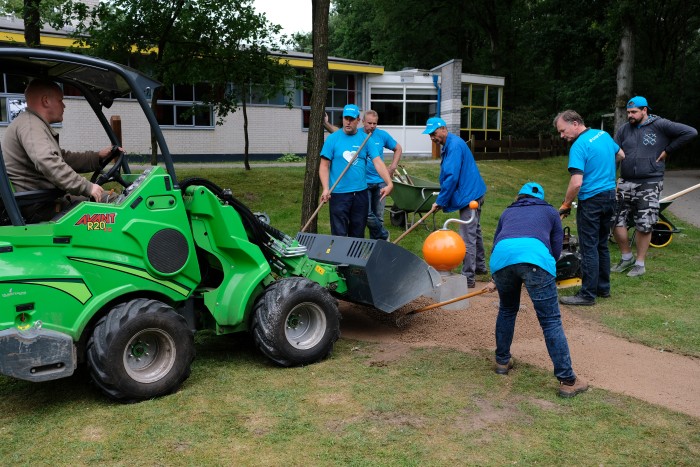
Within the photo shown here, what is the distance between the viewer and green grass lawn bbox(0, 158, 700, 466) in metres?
3.64

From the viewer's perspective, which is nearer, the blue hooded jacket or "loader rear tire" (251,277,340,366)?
"loader rear tire" (251,277,340,366)

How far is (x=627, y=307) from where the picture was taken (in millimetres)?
6906

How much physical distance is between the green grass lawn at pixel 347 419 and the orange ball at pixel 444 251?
3.27 ft

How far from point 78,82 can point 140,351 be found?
7.24ft

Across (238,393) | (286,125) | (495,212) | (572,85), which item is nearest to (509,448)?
(238,393)

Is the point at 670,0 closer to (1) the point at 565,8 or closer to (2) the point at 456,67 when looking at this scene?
→ (1) the point at 565,8

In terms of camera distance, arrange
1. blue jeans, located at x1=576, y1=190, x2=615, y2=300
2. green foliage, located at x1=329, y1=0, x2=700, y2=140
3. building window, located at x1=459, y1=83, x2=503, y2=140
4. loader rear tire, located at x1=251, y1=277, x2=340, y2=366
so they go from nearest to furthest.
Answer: loader rear tire, located at x1=251, y1=277, x2=340, y2=366, blue jeans, located at x1=576, y1=190, x2=615, y2=300, building window, located at x1=459, y1=83, x2=503, y2=140, green foliage, located at x1=329, y1=0, x2=700, y2=140

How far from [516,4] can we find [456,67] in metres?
12.8

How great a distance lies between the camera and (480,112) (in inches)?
1147

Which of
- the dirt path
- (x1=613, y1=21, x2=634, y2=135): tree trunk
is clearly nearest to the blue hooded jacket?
the dirt path

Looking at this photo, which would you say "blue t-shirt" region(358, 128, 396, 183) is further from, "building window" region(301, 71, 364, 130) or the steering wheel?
"building window" region(301, 71, 364, 130)

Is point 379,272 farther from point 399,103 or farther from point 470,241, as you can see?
point 399,103

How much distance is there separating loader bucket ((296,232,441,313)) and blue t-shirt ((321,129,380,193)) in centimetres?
133

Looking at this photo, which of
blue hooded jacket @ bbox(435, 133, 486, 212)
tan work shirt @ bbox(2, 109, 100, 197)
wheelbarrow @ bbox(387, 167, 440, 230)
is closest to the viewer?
tan work shirt @ bbox(2, 109, 100, 197)
